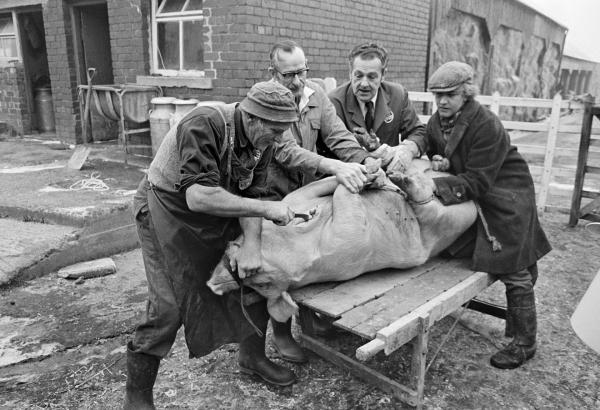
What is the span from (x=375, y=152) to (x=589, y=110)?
13.0 ft

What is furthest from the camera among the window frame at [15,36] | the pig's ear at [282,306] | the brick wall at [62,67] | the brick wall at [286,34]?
the window frame at [15,36]

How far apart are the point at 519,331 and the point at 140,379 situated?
2.38 metres

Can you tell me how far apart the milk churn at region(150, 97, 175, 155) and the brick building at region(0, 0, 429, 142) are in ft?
1.36

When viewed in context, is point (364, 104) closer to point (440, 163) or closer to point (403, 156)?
point (403, 156)

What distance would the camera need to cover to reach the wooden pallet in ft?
7.70

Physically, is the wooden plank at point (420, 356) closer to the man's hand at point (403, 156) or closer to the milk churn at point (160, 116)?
the man's hand at point (403, 156)

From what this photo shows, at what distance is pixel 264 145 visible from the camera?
2.46 metres

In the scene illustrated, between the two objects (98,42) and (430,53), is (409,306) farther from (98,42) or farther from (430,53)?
(430,53)

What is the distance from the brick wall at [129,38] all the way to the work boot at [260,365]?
5418 mm

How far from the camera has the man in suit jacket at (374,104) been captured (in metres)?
3.55

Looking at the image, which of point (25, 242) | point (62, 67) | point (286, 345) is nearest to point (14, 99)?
point (62, 67)

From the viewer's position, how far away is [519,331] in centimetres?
328

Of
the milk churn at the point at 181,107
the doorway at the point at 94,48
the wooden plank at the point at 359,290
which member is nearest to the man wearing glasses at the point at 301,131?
the wooden plank at the point at 359,290

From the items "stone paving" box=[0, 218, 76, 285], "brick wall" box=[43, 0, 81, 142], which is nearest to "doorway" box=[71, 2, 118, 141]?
"brick wall" box=[43, 0, 81, 142]
